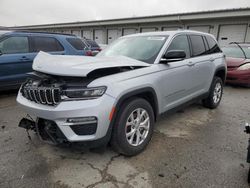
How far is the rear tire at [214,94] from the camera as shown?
15.9 feet

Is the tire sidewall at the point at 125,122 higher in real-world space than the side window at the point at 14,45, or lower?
lower

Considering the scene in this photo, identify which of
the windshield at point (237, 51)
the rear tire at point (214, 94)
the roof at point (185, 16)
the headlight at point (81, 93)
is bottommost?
the rear tire at point (214, 94)

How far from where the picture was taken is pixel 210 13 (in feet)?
46.9

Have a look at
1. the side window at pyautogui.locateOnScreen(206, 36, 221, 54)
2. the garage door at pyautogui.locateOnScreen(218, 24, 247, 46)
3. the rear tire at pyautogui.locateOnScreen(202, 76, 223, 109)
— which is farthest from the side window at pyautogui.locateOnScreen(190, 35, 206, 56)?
the garage door at pyautogui.locateOnScreen(218, 24, 247, 46)

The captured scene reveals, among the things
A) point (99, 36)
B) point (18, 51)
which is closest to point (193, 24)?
point (99, 36)

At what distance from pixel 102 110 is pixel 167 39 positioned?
1878mm

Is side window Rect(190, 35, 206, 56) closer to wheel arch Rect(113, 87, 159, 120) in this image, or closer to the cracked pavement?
the cracked pavement

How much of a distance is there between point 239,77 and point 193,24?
10.1 metres

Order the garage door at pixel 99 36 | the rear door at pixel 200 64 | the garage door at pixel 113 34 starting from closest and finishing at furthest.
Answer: the rear door at pixel 200 64
the garage door at pixel 113 34
the garage door at pixel 99 36

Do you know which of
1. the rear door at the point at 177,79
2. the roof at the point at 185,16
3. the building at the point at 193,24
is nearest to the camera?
the rear door at the point at 177,79

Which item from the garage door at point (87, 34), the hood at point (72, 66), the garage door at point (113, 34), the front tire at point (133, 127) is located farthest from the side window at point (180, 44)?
the garage door at point (87, 34)

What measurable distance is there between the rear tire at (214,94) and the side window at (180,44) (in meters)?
1.39

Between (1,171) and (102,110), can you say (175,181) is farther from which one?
(1,171)

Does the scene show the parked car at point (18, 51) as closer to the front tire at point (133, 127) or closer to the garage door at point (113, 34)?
the front tire at point (133, 127)
